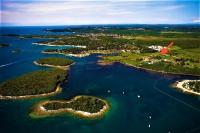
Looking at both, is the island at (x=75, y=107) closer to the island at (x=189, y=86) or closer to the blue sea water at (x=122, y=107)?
the blue sea water at (x=122, y=107)

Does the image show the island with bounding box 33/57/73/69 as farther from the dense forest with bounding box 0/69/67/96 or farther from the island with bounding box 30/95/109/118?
the island with bounding box 30/95/109/118

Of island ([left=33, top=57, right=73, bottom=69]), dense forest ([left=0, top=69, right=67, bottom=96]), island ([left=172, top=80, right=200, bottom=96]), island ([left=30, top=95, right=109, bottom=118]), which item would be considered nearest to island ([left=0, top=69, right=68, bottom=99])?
dense forest ([left=0, top=69, right=67, bottom=96])

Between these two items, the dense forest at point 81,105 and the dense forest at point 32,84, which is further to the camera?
the dense forest at point 32,84

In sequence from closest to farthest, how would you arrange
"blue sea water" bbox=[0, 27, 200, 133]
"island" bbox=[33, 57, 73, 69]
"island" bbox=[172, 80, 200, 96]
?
1. "blue sea water" bbox=[0, 27, 200, 133]
2. "island" bbox=[172, 80, 200, 96]
3. "island" bbox=[33, 57, 73, 69]

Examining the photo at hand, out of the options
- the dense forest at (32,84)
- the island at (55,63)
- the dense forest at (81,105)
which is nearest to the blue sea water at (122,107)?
the dense forest at (81,105)

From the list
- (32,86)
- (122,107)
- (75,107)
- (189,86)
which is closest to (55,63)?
(32,86)
